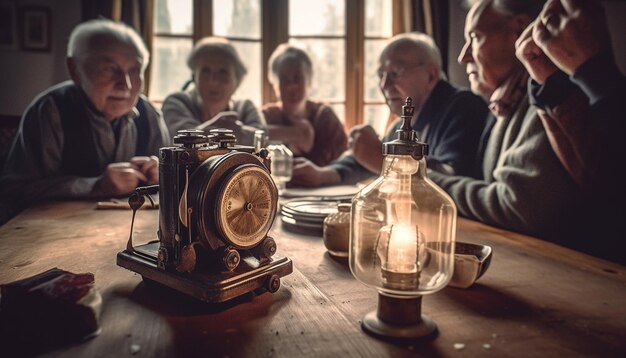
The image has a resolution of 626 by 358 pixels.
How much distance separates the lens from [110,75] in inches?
89.9

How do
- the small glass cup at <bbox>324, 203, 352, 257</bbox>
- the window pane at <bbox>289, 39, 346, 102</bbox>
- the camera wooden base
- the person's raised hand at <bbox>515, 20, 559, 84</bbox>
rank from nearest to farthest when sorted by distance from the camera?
the camera wooden base, the small glass cup at <bbox>324, 203, 352, 257</bbox>, the person's raised hand at <bbox>515, 20, 559, 84</bbox>, the window pane at <bbox>289, 39, 346, 102</bbox>

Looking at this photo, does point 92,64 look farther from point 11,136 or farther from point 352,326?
point 352,326

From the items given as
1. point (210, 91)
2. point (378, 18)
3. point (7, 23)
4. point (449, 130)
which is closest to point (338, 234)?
point (449, 130)

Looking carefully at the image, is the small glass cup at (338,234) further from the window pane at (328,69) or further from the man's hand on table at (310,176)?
the window pane at (328,69)

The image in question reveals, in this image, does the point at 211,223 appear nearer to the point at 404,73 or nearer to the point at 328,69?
the point at 404,73

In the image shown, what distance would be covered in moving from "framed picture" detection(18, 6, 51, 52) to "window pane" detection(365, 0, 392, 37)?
2.82 m

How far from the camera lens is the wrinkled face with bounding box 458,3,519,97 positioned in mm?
1942

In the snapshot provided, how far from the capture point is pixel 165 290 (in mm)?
969

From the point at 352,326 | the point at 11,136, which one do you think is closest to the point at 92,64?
the point at 11,136

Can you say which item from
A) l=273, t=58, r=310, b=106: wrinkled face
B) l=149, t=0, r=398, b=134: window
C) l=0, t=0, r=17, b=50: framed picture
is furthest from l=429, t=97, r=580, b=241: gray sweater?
l=0, t=0, r=17, b=50: framed picture

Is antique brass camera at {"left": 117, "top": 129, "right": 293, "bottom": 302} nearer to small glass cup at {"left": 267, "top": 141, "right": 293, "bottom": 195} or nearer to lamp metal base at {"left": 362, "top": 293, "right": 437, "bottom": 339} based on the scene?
lamp metal base at {"left": 362, "top": 293, "right": 437, "bottom": 339}

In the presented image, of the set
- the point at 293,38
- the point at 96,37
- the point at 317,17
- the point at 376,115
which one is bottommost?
the point at 376,115

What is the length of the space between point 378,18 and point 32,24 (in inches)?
121

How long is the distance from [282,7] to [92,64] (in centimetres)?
258
